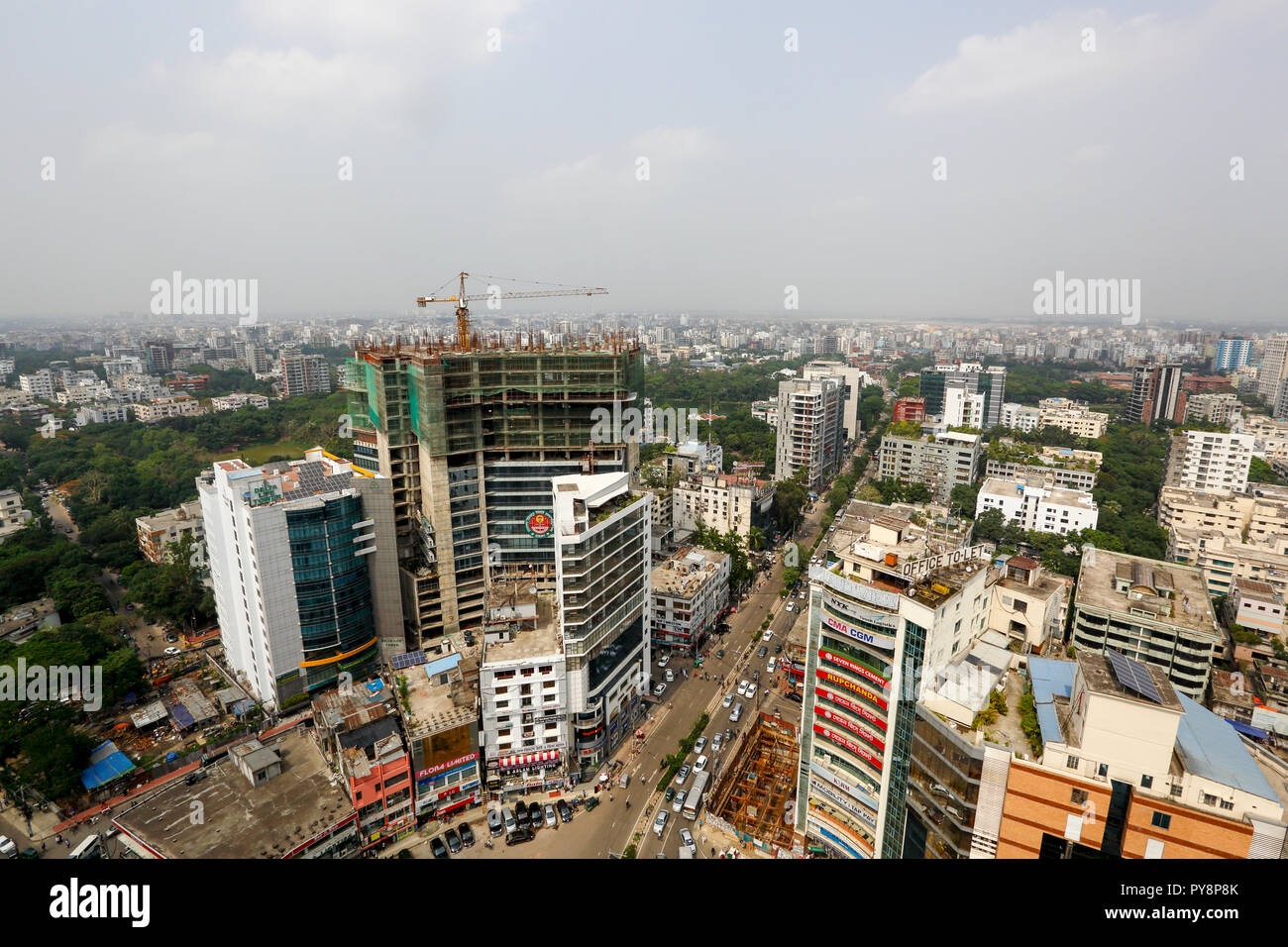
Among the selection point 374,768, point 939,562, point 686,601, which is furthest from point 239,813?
point 939,562

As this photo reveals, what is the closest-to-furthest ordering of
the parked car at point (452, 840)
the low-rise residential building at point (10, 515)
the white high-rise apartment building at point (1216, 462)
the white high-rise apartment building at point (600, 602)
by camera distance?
the parked car at point (452, 840)
the white high-rise apartment building at point (600, 602)
the low-rise residential building at point (10, 515)
the white high-rise apartment building at point (1216, 462)

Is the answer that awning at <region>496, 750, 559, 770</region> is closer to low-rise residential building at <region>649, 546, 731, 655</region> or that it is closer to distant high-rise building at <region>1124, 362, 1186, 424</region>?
low-rise residential building at <region>649, 546, 731, 655</region>

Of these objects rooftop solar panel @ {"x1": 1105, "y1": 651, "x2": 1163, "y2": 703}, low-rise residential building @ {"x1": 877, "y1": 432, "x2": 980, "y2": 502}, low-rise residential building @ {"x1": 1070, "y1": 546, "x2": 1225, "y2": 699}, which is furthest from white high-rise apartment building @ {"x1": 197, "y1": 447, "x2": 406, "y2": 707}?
low-rise residential building @ {"x1": 877, "y1": 432, "x2": 980, "y2": 502}

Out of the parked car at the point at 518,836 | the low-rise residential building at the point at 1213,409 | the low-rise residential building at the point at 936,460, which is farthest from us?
the low-rise residential building at the point at 1213,409

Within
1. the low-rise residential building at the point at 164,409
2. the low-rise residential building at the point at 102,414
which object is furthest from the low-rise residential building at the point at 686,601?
the low-rise residential building at the point at 102,414

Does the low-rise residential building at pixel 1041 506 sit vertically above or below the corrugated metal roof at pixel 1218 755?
below

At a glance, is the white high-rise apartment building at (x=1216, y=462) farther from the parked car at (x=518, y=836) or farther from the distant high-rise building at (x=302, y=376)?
Answer: the distant high-rise building at (x=302, y=376)

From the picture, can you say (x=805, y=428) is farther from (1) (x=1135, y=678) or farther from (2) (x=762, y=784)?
(1) (x=1135, y=678)
